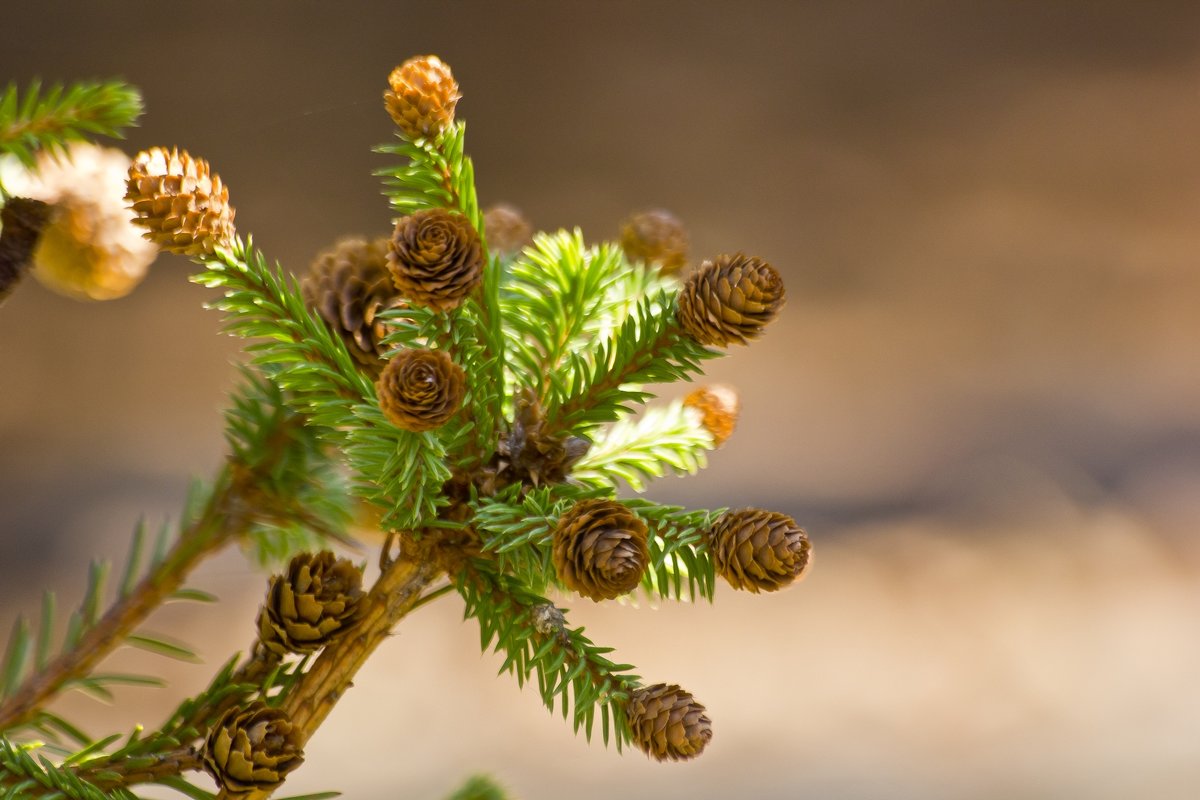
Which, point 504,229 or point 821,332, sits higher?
point 821,332

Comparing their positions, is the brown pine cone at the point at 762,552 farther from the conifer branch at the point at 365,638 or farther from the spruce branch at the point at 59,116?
the spruce branch at the point at 59,116

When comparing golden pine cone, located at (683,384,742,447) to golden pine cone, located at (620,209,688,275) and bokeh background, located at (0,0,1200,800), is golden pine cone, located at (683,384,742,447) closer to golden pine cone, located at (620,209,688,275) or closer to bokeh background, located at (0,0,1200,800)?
golden pine cone, located at (620,209,688,275)

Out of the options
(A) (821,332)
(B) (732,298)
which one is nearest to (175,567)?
(B) (732,298)

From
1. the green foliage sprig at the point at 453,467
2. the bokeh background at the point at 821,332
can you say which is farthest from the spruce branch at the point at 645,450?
the bokeh background at the point at 821,332

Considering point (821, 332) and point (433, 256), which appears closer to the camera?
point (433, 256)

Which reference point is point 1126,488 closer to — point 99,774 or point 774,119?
point 774,119

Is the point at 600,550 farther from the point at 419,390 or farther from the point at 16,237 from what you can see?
the point at 16,237
